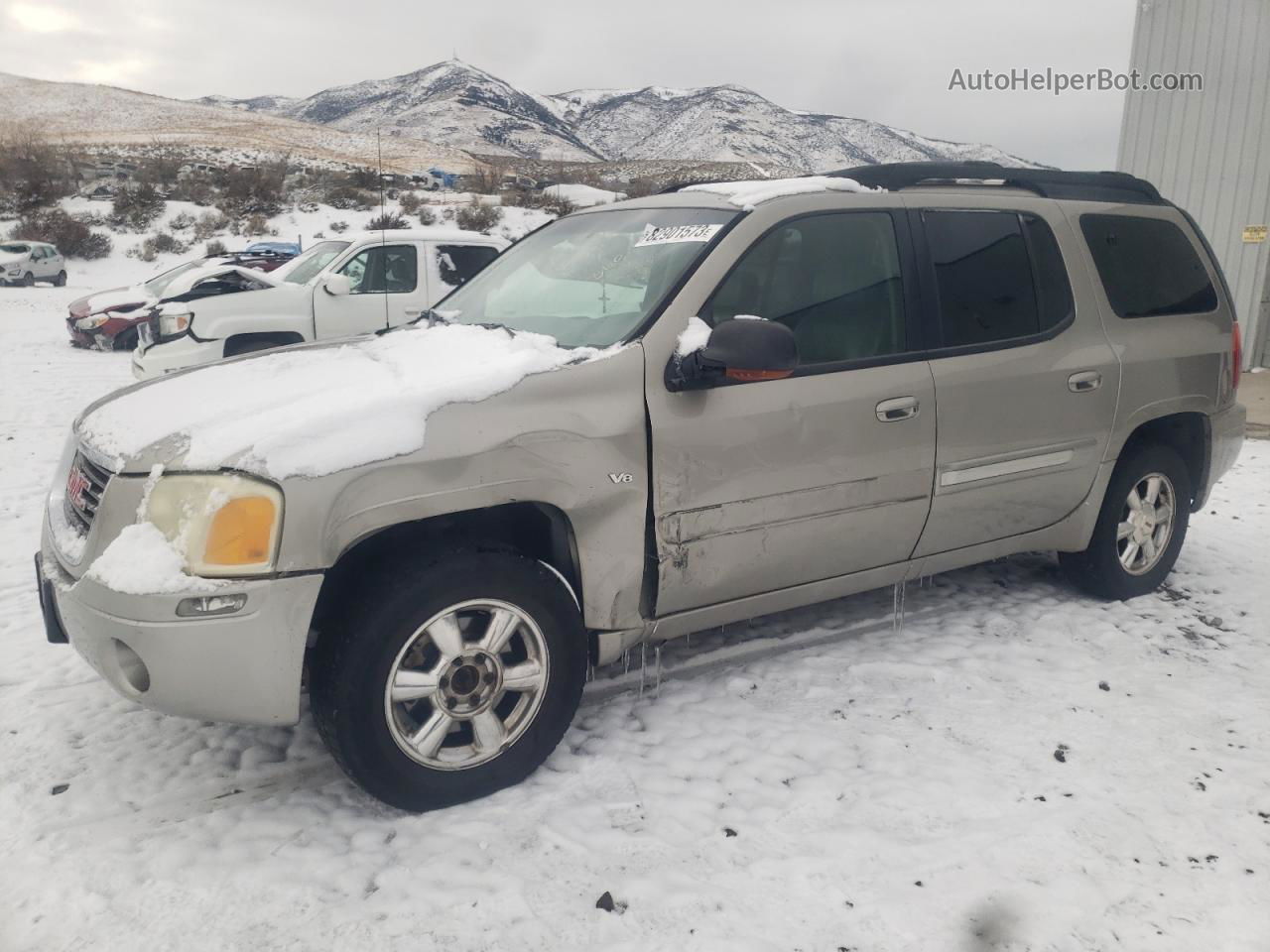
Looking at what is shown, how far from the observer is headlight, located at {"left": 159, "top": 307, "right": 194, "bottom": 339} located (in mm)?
8250

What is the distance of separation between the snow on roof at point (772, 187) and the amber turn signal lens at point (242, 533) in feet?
6.19

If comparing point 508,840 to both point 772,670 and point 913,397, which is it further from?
point 913,397

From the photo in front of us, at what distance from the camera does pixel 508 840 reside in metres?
2.62

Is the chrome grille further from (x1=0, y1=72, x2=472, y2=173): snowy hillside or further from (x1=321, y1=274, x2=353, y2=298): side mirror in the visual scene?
(x1=0, y1=72, x2=472, y2=173): snowy hillside

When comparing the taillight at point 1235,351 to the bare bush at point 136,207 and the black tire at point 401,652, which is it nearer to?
the black tire at point 401,652

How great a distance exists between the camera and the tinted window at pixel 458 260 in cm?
919

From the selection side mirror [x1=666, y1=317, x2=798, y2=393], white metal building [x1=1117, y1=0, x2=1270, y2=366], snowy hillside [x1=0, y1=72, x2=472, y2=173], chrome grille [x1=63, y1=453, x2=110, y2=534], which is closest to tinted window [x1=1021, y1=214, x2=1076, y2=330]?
side mirror [x1=666, y1=317, x2=798, y2=393]

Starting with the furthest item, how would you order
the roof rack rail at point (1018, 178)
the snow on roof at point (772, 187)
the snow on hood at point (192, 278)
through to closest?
the snow on hood at point (192, 278), the roof rack rail at point (1018, 178), the snow on roof at point (772, 187)

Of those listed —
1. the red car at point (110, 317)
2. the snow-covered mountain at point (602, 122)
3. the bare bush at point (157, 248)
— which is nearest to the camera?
the red car at point (110, 317)

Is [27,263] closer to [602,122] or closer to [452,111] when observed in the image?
[452,111]

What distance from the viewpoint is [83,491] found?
2766 millimetres

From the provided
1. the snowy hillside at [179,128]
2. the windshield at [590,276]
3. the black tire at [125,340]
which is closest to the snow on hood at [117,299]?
the black tire at [125,340]

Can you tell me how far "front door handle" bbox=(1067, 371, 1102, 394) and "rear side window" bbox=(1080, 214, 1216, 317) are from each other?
0.36 metres

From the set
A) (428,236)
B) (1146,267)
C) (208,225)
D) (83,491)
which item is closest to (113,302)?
(428,236)
